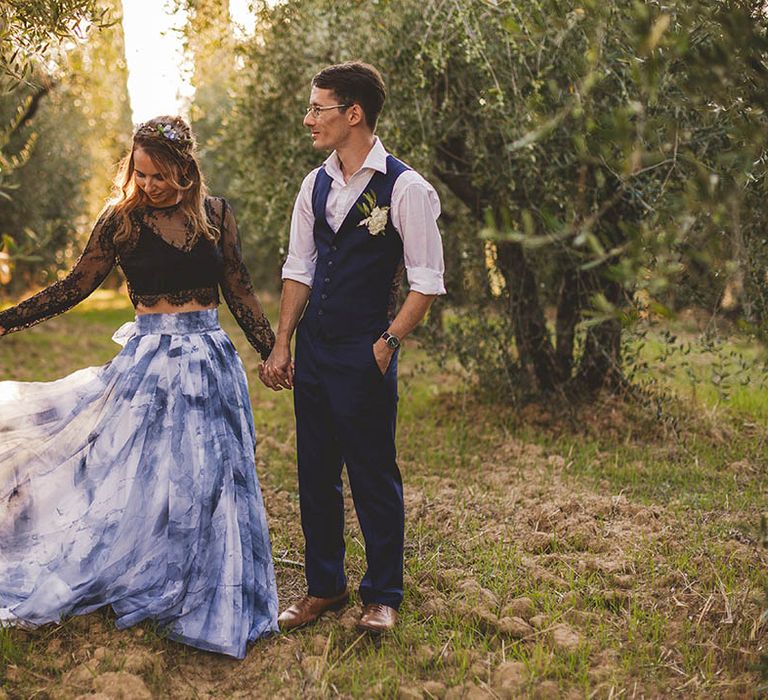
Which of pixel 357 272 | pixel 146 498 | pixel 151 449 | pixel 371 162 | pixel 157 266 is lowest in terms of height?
pixel 146 498

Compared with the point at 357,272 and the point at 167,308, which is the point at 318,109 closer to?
the point at 357,272

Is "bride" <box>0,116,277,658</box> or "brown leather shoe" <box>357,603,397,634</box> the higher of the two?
"bride" <box>0,116,277,658</box>

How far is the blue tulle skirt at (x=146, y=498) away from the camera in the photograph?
3.78 m

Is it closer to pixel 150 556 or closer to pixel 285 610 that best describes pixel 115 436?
pixel 150 556

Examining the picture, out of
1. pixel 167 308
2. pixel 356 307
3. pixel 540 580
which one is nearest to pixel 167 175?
pixel 167 308

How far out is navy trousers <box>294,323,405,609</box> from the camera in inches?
150

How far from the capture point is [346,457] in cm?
392

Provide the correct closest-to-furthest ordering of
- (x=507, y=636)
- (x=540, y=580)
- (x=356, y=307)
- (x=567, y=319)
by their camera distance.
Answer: (x=356, y=307), (x=507, y=636), (x=540, y=580), (x=567, y=319)

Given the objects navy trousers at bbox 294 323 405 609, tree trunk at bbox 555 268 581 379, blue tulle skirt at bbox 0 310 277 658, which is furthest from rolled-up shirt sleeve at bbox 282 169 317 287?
tree trunk at bbox 555 268 581 379

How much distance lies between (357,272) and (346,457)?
83 cm

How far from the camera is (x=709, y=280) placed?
636cm

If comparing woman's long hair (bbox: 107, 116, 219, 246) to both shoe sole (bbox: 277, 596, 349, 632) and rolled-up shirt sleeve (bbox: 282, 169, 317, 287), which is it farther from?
shoe sole (bbox: 277, 596, 349, 632)

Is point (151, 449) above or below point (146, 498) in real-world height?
above

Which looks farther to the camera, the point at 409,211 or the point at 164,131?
the point at 164,131
